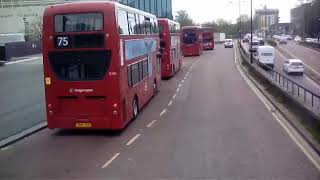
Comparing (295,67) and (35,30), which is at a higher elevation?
(35,30)

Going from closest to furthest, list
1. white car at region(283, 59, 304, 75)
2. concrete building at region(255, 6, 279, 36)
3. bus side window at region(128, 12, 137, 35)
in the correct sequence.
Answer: bus side window at region(128, 12, 137, 35)
white car at region(283, 59, 304, 75)
concrete building at region(255, 6, 279, 36)

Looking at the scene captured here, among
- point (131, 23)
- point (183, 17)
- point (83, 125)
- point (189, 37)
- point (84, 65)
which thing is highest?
point (183, 17)

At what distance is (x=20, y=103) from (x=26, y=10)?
49908 mm

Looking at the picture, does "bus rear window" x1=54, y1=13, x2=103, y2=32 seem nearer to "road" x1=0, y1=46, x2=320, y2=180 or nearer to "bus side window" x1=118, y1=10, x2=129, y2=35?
"bus side window" x1=118, y1=10, x2=129, y2=35

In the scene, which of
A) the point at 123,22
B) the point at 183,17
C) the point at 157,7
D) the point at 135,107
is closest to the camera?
the point at 123,22

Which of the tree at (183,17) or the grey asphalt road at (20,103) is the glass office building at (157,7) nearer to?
the grey asphalt road at (20,103)

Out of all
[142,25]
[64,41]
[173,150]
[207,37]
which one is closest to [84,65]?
[64,41]

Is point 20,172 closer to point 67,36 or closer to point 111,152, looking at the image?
point 111,152

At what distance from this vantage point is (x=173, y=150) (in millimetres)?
13844

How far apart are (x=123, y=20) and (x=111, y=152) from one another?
519 cm

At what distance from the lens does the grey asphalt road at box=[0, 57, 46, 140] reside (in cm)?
1828

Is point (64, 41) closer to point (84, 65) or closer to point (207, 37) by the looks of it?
point (84, 65)

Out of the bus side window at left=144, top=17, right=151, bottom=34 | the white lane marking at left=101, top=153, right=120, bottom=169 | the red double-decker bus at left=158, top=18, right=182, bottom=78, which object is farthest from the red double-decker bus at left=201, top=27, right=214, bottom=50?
the white lane marking at left=101, top=153, right=120, bottom=169

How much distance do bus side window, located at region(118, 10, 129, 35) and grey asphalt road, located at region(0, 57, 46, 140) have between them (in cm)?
461
